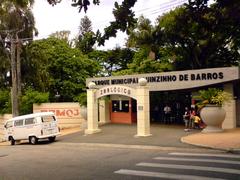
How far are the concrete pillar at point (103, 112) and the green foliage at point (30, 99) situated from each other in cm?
602

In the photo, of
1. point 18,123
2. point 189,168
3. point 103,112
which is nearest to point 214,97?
point 189,168

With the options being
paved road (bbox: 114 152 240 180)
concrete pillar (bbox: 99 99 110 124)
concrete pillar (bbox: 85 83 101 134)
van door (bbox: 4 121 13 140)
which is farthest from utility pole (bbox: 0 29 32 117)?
paved road (bbox: 114 152 240 180)

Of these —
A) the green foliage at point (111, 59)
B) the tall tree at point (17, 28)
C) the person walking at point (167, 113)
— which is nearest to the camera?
the person walking at point (167, 113)

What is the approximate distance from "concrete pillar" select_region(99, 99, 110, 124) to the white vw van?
7.22 meters

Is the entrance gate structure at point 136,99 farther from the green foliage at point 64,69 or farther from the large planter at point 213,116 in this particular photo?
the green foliage at point 64,69

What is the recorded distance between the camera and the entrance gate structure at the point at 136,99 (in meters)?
27.9

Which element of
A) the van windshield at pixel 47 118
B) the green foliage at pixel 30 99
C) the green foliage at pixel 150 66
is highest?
the green foliage at pixel 150 66

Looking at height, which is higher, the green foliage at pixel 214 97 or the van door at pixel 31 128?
the green foliage at pixel 214 97

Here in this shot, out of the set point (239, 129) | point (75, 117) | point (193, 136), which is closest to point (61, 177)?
point (193, 136)

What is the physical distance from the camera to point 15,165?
18797mm

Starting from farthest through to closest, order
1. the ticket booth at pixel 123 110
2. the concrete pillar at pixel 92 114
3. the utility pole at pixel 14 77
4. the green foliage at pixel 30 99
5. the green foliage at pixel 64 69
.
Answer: the green foliage at pixel 64 69 → the green foliage at pixel 30 99 → the ticket booth at pixel 123 110 → the utility pole at pixel 14 77 → the concrete pillar at pixel 92 114

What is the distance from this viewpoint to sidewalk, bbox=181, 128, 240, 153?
20245 millimetres

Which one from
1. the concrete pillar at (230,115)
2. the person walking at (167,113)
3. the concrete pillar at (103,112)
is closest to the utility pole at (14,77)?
the concrete pillar at (103,112)

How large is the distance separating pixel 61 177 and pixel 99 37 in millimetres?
5728
